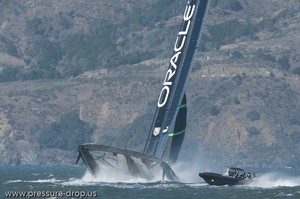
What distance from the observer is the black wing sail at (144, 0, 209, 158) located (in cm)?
12338

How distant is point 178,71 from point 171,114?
3.53 metres

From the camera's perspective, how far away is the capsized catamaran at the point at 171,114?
12256 cm

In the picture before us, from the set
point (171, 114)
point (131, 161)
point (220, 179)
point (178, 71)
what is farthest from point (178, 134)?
point (220, 179)

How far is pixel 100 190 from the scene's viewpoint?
11319 cm

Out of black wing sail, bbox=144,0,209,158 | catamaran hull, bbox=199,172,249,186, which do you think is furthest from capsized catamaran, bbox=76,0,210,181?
catamaran hull, bbox=199,172,249,186

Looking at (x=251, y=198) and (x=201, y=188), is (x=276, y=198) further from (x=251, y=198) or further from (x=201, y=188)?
(x=201, y=188)

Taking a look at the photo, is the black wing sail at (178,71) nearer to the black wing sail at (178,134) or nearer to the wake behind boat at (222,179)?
the black wing sail at (178,134)

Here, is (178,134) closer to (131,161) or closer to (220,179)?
(131,161)

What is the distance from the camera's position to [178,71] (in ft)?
406

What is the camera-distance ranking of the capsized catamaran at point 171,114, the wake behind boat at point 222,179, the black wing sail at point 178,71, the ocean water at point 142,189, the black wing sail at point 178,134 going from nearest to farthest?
the ocean water at point 142,189 < the wake behind boat at point 222,179 < the capsized catamaran at point 171,114 < the black wing sail at point 178,71 < the black wing sail at point 178,134

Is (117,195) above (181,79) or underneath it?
underneath

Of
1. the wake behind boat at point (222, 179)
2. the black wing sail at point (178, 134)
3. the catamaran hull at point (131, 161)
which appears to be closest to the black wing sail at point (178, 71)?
the black wing sail at point (178, 134)

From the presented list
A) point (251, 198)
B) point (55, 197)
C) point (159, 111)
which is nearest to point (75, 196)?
point (55, 197)

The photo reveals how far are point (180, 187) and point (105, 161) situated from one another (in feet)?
23.6
